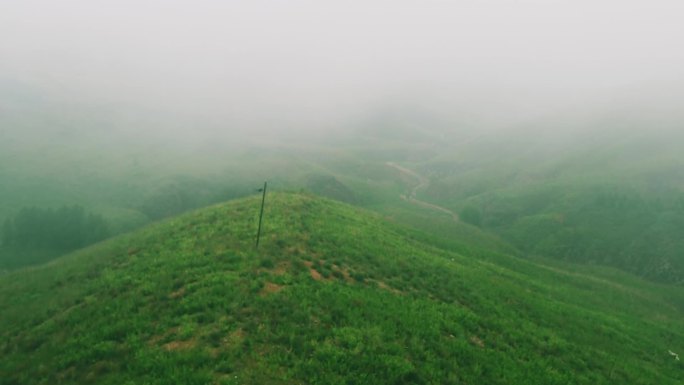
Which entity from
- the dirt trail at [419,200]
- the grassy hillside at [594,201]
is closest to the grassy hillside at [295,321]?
the grassy hillside at [594,201]

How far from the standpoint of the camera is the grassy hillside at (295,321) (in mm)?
15672

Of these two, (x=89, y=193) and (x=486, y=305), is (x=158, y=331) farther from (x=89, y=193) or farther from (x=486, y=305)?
(x=89, y=193)

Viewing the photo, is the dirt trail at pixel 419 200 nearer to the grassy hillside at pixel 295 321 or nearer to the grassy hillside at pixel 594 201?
the grassy hillside at pixel 594 201

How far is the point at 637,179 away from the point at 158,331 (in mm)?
137494

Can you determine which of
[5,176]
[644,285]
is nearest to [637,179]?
[644,285]

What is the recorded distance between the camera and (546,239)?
88.5 m

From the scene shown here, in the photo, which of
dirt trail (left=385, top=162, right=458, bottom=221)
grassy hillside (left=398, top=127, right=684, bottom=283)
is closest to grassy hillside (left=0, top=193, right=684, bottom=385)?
grassy hillside (left=398, top=127, right=684, bottom=283)

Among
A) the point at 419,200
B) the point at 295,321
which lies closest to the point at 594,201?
the point at 419,200

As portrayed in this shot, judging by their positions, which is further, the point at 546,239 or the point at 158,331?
the point at 546,239

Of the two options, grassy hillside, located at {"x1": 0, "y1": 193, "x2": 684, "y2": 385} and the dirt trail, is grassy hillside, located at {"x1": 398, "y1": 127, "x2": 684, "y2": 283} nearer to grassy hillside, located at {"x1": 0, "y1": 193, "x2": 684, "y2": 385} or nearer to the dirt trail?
the dirt trail

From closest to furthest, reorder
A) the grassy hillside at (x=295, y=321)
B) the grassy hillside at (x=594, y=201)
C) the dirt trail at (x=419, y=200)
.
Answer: the grassy hillside at (x=295, y=321)
the grassy hillside at (x=594, y=201)
the dirt trail at (x=419, y=200)

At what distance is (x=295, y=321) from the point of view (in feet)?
60.9

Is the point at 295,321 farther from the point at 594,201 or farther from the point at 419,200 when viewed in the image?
the point at 419,200

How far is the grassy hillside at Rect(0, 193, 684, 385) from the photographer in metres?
15.7
